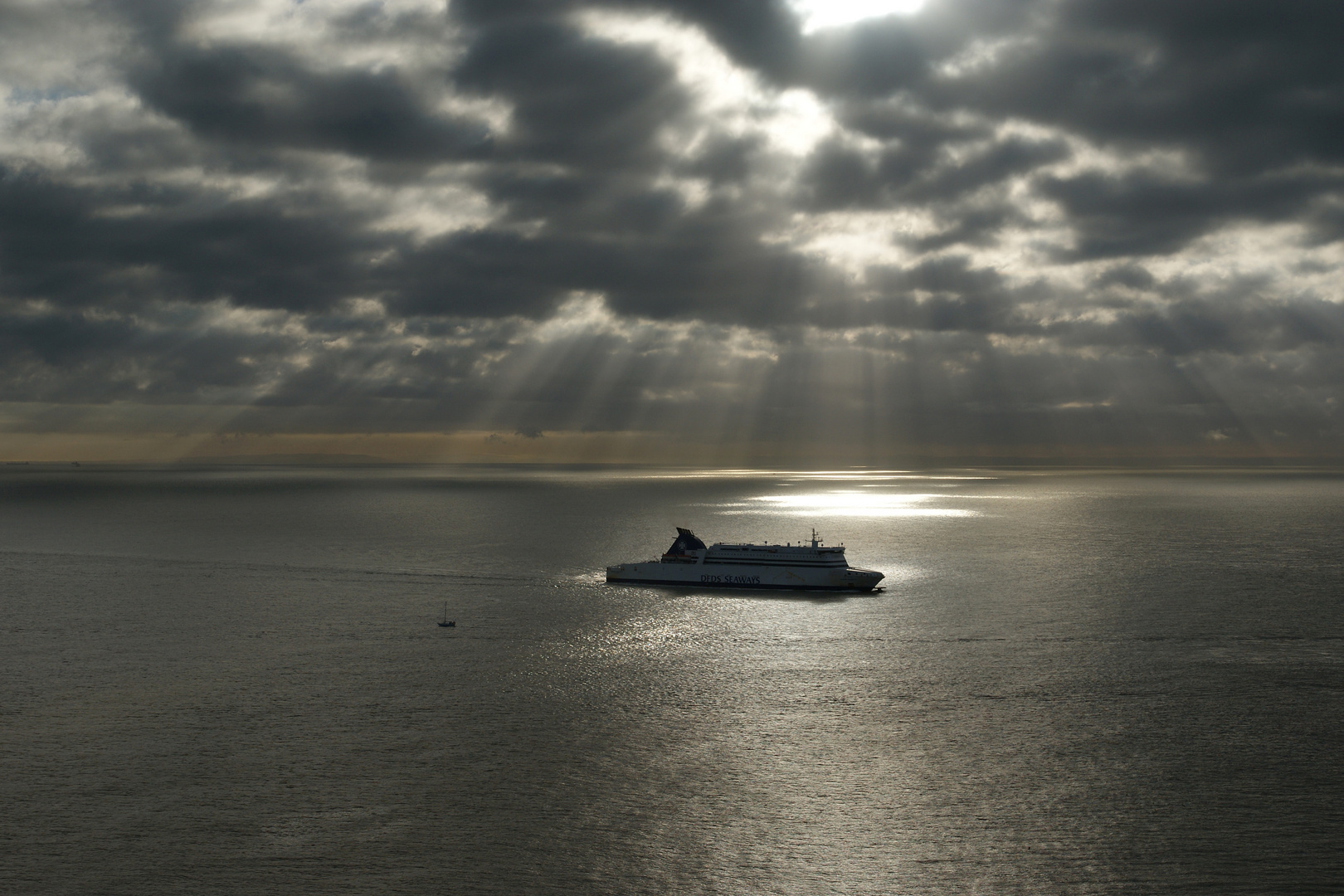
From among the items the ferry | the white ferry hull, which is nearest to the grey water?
the white ferry hull

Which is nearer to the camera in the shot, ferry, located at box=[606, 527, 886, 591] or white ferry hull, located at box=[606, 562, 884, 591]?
white ferry hull, located at box=[606, 562, 884, 591]

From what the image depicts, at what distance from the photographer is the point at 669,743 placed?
47094 mm

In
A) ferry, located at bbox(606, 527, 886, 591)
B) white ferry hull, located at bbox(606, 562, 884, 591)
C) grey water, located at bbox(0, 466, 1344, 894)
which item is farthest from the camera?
ferry, located at bbox(606, 527, 886, 591)

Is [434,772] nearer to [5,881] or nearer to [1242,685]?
[5,881]

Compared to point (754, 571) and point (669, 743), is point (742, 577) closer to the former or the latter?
point (754, 571)

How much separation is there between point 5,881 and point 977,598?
3493 inches

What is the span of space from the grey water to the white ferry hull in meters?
9.53

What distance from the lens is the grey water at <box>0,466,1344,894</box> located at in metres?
33.6

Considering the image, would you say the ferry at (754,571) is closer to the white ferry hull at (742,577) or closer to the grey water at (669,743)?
the white ferry hull at (742,577)

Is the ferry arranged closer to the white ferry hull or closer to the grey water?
the white ferry hull

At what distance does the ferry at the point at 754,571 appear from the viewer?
109m

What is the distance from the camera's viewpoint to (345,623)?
263 ft

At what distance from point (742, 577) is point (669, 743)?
66637 mm

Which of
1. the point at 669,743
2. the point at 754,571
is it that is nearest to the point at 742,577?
the point at 754,571
